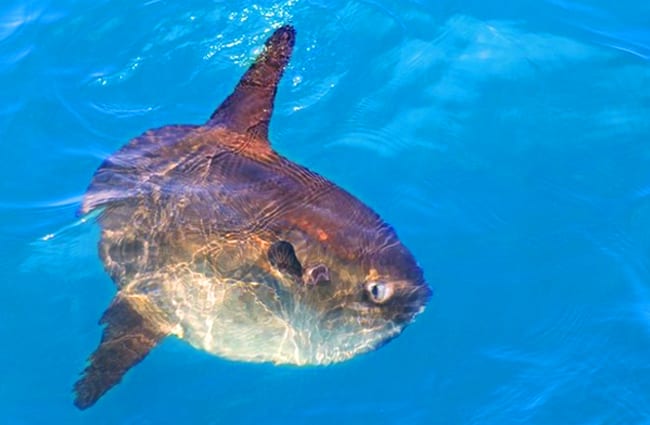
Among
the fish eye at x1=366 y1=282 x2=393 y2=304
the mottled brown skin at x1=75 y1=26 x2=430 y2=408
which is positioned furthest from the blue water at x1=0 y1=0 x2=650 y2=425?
the fish eye at x1=366 y1=282 x2=393 y2=304

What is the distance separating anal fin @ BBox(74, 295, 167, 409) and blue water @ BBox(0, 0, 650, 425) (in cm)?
50

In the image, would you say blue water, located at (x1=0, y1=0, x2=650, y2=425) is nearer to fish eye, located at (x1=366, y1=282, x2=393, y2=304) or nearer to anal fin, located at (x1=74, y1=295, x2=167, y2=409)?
anal fin, located at (x1=74, y1=295, x2=167, y2=409)

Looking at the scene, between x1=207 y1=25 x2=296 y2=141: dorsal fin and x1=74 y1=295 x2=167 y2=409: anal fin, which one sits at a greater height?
x1=207 y1=25 x2=296 y2=141: dorsal fin

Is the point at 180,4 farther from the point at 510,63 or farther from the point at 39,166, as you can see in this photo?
the point at 510,63

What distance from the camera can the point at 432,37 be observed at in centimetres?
795

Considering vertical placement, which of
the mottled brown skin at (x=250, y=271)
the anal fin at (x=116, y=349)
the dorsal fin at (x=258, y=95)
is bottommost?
the anal fin at (x=116, y=349)

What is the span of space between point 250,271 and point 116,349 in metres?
0.94

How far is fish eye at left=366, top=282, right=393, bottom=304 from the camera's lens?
4.77 metres

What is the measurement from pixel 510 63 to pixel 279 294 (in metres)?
3.97

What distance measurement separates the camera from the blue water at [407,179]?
5270 millimetres

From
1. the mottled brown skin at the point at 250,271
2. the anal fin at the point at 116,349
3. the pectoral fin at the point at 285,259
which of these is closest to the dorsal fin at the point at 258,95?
the mottled brown skin at the point at 250,271

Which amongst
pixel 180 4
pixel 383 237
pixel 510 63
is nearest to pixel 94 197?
pixel 383 237

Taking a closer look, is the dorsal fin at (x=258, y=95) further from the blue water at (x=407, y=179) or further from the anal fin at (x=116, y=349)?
the anal fin at (x=116, y=349)

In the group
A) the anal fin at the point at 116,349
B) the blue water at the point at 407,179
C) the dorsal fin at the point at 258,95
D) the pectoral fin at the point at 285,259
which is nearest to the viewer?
the anal fin at the point at 116,349
